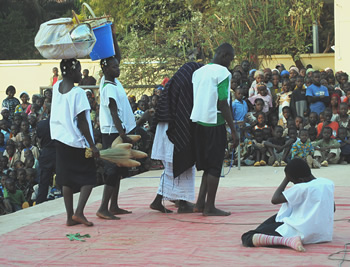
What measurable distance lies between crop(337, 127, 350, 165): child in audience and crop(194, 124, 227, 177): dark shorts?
5515 mm

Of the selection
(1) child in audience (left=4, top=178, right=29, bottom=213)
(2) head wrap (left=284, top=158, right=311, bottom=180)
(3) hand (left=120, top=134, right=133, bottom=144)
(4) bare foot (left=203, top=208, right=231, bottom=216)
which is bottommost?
(1) child in audience (left=4, top=178, right=29, bottom=213)

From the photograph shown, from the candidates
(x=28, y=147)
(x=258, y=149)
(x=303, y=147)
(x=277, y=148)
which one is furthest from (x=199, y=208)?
(x=28, y=147)

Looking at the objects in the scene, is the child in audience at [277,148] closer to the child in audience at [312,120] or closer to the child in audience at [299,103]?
the child in audience at [312,120]

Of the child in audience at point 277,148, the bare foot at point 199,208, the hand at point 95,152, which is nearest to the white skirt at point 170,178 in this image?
the bare foot at point 199,208

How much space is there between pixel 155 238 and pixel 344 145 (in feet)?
22.3

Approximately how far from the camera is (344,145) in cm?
1170

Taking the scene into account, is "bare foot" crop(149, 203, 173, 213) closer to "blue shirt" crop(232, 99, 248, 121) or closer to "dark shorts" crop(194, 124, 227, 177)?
"dark shorts" crop(194, 124, 227, 177)

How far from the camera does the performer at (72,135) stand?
6.25 metres

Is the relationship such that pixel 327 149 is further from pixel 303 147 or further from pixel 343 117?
pixel 343 117

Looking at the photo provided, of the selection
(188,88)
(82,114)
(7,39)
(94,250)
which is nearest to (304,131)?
(188,88)

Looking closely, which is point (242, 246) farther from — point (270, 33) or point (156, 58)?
point (156, 58)

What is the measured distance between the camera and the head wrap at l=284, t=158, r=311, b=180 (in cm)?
523

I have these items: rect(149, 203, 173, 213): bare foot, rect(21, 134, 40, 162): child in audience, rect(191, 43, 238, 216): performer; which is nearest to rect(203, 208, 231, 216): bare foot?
rect(191, 43, 238, 216): performer

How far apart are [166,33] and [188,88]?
1317cm
